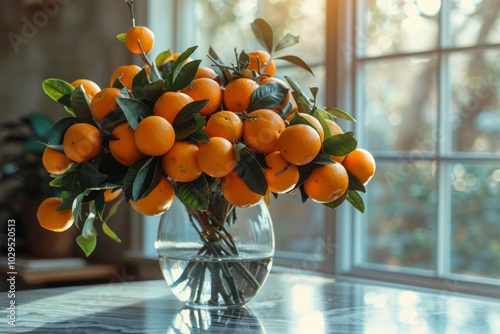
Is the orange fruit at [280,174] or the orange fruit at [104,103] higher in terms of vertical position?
the orange fruit at [104,103]

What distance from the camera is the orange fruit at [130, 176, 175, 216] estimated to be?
0.95 meters

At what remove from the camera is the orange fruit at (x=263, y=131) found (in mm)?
969

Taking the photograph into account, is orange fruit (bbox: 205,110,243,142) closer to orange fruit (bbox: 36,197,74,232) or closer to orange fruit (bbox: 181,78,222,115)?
orange fruit (bbox: 181,78,222,115)

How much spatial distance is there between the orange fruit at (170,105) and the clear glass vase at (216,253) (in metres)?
0.18

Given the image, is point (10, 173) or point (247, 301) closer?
point (247, 301)

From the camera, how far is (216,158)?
0.92 m

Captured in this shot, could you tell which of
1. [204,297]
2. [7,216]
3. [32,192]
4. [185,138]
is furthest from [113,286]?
[7,216]

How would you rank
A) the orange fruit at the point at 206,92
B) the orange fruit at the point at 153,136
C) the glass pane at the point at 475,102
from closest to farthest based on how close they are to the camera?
the orange fruit at the point at 153,136, the orange fruit at the point at 206,92, the glass pane at the point at 475,102

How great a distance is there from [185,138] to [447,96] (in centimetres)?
118

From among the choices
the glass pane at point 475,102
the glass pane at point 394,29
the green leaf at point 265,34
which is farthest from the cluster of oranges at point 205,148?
the glass pane at point 394,29

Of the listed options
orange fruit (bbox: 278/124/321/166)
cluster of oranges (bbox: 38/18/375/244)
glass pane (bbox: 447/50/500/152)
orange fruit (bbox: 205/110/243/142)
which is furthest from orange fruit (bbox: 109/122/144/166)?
glass pane (bbox: 447/50/500/152)

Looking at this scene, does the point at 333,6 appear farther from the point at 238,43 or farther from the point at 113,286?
the point at 113,286

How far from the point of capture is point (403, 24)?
6.98 feet

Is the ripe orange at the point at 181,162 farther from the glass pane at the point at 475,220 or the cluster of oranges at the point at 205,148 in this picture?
the glass pane at the point at 475,220
